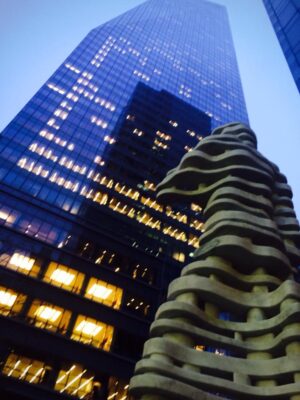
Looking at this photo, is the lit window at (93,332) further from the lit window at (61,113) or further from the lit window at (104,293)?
the lit window at (61,113)

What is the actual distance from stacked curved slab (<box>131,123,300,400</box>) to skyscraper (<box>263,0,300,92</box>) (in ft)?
64.9

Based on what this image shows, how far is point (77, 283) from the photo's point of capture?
46500mm

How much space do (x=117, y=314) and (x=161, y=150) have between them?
44.3 meters

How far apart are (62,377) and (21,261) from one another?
536 inches

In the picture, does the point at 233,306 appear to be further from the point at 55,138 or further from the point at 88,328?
the point at 55,138

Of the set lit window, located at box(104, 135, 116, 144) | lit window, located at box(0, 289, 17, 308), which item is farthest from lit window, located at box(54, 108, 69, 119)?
lit window, located at box(0, 289, 17, 308)

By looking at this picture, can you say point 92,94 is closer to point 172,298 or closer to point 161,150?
point 161,150

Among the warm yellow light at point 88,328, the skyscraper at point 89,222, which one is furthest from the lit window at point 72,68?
the warm yellow light at point 88,328

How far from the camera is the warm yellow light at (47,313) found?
41.2 meters

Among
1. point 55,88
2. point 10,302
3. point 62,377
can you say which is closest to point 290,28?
point 10,302

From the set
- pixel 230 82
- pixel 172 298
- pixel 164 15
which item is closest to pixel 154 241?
pixel 172 298

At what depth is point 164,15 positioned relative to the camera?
6826 inches

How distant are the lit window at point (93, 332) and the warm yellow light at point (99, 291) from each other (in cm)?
353

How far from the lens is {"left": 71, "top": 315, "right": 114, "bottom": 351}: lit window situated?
41.9m
